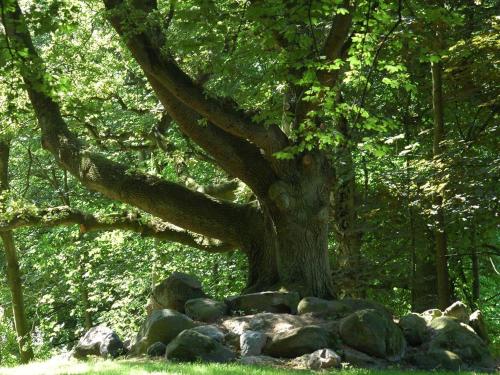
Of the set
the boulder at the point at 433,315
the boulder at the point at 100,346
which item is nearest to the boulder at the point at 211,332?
the boulder at the point at 100,346

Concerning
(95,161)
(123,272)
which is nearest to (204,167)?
(123,272)

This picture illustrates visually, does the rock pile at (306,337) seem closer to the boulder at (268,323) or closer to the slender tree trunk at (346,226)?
the boulder at (268,323)

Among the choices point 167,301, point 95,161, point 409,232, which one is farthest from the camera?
point 409,232

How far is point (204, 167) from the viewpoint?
2016 cm

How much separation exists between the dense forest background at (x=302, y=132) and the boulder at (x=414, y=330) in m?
1.74

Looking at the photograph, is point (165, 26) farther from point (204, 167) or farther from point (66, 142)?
point (204, 167)

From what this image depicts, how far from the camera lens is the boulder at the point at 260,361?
7931 mm

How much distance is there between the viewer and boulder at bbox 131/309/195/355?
907 cm

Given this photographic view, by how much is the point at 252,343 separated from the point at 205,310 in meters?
1.67

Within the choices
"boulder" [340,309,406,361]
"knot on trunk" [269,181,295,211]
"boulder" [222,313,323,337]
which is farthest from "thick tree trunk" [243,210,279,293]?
"boulder" [340,309,406,361]

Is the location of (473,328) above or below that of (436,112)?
below

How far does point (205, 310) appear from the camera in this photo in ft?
32.7

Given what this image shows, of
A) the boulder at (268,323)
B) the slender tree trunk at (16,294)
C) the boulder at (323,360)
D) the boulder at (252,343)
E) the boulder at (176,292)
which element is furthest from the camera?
the slender tree trunk at (16,294)

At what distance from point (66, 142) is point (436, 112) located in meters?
7.09
